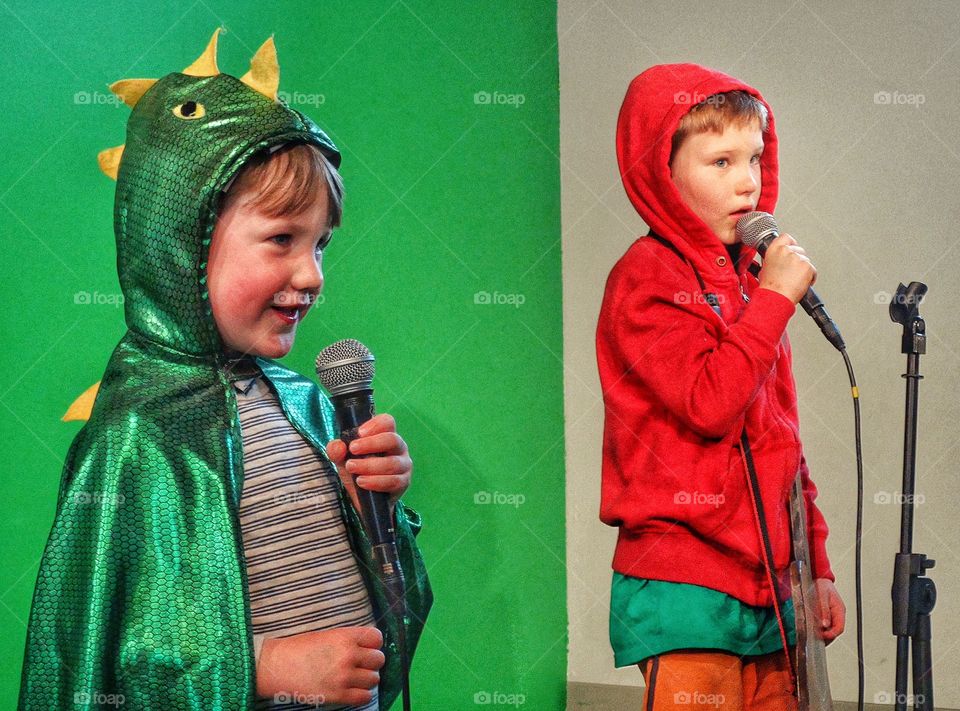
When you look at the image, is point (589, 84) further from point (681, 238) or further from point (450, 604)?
point (450, 604)

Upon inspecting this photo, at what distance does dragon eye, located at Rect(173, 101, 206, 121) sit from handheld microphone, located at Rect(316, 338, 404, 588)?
36cm

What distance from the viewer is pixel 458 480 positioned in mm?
2416

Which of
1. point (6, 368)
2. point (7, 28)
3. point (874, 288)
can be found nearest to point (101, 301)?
point (6, 368)

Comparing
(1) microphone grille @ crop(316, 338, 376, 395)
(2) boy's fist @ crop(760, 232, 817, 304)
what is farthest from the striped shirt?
(2) boy's fist @ crop(760, 232, 817, 304)

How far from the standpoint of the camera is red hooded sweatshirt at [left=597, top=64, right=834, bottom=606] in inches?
62.9

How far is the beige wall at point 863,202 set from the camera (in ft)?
7.36

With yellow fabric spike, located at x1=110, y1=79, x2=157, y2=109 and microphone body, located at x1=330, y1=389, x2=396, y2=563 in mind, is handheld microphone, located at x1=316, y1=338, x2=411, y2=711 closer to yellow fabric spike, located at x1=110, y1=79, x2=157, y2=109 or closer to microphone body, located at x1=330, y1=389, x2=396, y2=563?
microphone body, located at x1=330, y1=389, x2=396, y2=563

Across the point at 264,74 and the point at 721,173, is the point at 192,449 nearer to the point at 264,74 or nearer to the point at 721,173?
the point at 264,74

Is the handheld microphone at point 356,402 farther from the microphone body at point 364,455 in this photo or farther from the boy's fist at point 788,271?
the boy's fist at point 788,271

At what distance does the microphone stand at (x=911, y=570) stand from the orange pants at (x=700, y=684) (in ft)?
0.63

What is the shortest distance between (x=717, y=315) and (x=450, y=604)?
1028 millimetres

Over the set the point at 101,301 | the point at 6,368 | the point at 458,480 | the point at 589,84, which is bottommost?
the point at 458,480

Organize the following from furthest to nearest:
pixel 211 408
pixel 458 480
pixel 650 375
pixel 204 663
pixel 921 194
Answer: pixel 458 480, pixel 921 194, pixel 650 375, pixel 211 408, pixel 204 663

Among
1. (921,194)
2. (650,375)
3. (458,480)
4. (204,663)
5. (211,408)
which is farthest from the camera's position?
(458,480)
